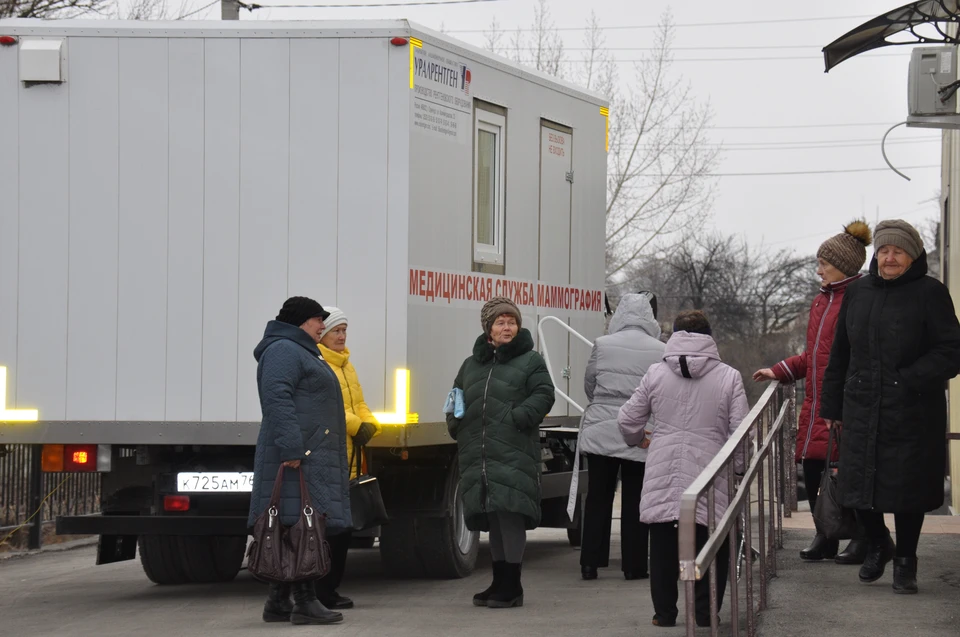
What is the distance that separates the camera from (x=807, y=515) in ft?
38.4

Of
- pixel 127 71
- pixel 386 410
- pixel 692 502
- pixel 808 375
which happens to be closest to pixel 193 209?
pixel 127 71

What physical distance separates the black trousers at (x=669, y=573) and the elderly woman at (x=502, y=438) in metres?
1.32

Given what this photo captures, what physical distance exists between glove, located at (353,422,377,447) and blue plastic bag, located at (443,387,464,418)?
415 mm

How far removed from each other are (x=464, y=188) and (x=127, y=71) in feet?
6.83

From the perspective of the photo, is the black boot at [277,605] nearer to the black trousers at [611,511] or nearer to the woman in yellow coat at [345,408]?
the woman in yellow coat at [345,408]

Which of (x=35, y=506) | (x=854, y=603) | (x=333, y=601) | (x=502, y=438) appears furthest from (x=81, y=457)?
(x=35, y=506)

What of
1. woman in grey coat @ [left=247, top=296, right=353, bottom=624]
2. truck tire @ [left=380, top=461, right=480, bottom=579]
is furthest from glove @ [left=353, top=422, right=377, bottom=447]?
truck tire @ [left=380, top=461, right=480, bottom=579]

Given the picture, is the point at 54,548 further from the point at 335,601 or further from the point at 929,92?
the point at 929,92

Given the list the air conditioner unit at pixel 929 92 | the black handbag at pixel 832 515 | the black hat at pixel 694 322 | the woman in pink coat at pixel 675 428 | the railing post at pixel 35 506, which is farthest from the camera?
the railing post at pixel 35 506

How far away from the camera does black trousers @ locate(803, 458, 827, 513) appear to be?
8.02 meters

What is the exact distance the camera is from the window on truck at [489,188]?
30.6 ft

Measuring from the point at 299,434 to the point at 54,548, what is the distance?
752 centimetres

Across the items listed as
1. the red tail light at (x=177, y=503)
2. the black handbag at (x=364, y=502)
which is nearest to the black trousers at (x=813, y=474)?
the black handbag at (x=364, y=502)

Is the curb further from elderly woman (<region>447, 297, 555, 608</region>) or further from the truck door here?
elderly woman (<region>447, 297, 555, 608</region>)
